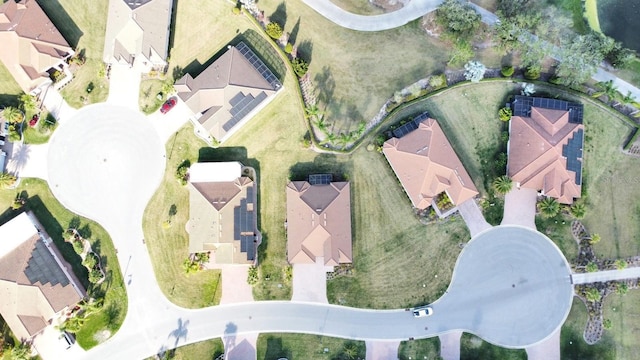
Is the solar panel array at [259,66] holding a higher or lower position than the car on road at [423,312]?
higher

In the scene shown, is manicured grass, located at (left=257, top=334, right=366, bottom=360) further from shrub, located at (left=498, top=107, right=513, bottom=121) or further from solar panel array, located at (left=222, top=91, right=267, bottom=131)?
shrub, located at (left=498, top=107, right=513, bottom=121)

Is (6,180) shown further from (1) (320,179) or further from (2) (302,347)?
(2) (302,347)

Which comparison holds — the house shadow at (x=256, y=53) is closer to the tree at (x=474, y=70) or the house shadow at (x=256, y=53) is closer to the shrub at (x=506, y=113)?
the tree at (x=474, y=70)

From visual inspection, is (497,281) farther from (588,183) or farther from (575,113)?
(575,113)

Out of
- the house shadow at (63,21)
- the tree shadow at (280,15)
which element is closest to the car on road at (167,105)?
the house shadow at (63,21)

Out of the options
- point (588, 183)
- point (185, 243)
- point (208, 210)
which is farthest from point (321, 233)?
point (588, 183)

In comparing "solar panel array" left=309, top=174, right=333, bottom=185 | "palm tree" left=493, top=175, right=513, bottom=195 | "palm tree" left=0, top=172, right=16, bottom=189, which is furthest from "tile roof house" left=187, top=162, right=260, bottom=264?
"palm tree" left=493, top=175, right=513, bottom=195

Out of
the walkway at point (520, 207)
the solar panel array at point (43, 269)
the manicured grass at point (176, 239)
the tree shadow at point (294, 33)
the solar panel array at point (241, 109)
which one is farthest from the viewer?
the tree shadow at point (294, 33)
